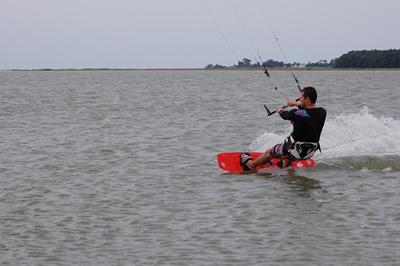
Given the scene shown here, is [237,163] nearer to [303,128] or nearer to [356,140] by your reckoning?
Result: [303,128]

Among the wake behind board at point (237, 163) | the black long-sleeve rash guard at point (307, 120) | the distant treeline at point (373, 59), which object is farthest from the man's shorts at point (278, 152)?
the distant treeline at point (373, 59)

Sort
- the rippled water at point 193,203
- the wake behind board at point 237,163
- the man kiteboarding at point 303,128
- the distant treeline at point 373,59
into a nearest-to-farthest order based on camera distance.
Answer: the rippled water at point 193,203 → the man kiteboarding at point 303,128 → the wake behind board at point 237,163 → the distant treeline at point 373,59

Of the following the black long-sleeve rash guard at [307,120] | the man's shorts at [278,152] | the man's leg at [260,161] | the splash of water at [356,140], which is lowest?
the splash of water at [356,140]

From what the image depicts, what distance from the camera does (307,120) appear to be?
9453mm

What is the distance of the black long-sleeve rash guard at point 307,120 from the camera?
9.42 meters

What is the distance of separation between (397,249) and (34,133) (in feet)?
48.6

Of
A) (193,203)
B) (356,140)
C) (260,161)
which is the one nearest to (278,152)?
(260,161)

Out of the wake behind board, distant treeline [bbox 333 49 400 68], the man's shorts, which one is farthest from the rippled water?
distant treeline [bbox 333 49 400 68]

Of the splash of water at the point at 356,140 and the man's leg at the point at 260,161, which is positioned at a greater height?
the man's leg at the point at 260,161

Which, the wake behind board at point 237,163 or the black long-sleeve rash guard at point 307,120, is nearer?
the black long-sleeve rash guard at point 307,120

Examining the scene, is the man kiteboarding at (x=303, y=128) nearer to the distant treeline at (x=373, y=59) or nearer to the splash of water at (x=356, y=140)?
the splash of water at (x=356, y=140)

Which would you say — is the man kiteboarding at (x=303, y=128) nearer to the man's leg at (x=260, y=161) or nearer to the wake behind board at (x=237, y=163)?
the man's leg at (x=260, y=161)

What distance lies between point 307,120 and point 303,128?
8.5 inches

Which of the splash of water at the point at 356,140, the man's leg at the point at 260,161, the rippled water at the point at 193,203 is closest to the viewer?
the rippled water at the point at 193,203
